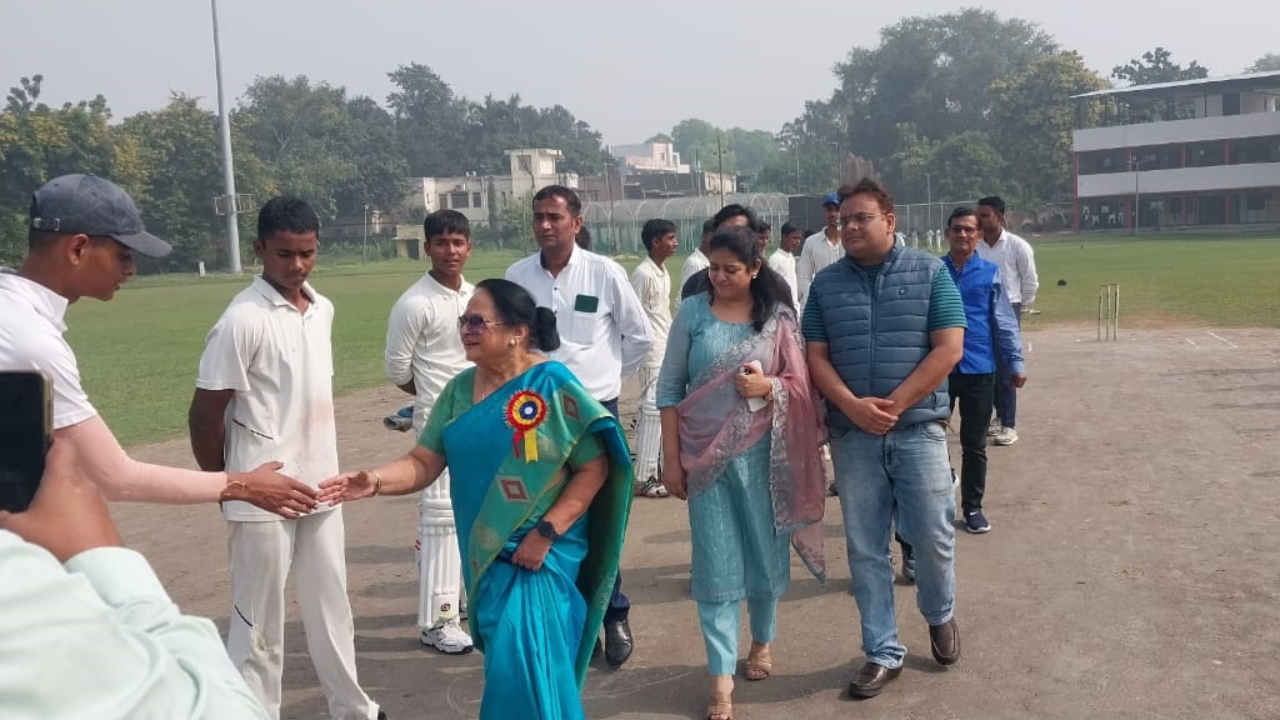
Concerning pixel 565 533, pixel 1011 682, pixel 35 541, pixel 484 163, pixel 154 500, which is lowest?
pixel 1011 682

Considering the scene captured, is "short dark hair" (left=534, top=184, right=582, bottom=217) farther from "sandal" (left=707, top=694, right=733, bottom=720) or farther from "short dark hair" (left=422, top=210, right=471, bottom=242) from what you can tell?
"sandal" (left=707, top=694, right=733, bottom=720)

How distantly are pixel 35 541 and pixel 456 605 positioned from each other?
3788 mm

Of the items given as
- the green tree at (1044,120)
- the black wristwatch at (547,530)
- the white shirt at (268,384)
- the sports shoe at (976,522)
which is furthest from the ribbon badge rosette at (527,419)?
A: the green tree at (1044,120)

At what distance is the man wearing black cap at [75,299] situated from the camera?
3.04 metres

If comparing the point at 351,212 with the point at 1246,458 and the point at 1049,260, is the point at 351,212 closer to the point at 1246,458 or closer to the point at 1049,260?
the point at 1049,260

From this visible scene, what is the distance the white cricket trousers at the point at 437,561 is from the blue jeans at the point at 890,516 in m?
1.78

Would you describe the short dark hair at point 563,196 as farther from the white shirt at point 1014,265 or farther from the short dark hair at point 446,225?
the white shirt at point 1014,265

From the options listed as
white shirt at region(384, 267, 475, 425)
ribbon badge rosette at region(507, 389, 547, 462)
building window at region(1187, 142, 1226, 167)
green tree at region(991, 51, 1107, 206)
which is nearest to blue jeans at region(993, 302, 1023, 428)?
white shirt at region(384, 267, 475, 425)

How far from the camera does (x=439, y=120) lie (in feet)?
359

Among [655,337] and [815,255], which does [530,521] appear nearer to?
[655,337]

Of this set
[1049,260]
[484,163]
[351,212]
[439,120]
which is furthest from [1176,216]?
[439,120]

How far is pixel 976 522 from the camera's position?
7020 mm

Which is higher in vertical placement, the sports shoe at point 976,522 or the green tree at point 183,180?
the green tree at point 183,180

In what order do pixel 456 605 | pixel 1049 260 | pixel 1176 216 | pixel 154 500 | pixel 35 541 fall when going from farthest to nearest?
pixel 1176 216 < pixel 1049 260 < pixel 456 605 < pixel 154 500 < pixel 35 541
